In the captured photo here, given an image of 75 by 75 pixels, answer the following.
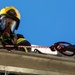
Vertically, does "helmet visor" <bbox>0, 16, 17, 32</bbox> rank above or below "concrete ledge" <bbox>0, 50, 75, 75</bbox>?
above

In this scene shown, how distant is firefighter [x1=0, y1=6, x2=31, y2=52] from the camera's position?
7.50ft

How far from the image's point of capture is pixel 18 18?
8.30ft

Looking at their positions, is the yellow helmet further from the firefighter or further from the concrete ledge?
the concrete ledge

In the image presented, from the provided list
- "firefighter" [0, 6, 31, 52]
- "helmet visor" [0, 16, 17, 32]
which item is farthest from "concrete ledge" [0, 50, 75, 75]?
"helmet visor" [0, 16, 17, 32]

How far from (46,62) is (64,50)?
28cm

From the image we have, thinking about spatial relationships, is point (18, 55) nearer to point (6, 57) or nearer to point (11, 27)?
point (6, 57)

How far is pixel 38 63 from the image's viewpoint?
78.7 inches

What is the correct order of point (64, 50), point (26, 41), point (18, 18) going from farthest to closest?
point (18, 18), point (26, 41), point (64, 50)

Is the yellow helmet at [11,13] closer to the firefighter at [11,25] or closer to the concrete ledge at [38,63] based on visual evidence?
the firefighter at [11,25]

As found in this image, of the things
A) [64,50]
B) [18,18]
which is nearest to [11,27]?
[18,18]

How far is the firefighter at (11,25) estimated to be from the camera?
7.50ft

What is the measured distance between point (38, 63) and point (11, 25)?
0.54m

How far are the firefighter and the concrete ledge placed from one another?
26 centimetres

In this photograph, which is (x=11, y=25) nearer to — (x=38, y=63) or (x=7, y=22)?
(x=7, y=22)
